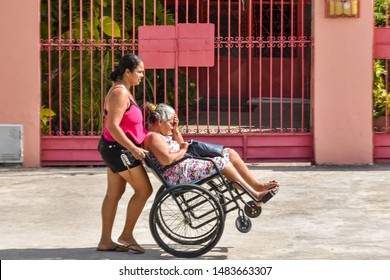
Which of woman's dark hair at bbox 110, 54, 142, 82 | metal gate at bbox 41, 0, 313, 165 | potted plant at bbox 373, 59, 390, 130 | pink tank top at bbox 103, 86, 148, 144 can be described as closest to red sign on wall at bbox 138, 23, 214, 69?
metal gate at bbox 41, 0, 313, 165

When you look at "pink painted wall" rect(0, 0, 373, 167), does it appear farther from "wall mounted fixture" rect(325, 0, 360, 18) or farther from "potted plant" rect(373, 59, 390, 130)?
"potted plant" rect(373, 59, 390, 130)

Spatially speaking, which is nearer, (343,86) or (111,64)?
(343,86)

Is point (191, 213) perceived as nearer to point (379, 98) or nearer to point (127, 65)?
point (127, 65)

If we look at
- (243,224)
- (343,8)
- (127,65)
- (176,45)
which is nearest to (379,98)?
(343,8)

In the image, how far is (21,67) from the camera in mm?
13219

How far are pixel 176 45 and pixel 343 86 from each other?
2108mm

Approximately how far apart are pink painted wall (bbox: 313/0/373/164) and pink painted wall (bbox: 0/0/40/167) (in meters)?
3.42

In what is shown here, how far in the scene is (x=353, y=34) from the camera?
13.2 m

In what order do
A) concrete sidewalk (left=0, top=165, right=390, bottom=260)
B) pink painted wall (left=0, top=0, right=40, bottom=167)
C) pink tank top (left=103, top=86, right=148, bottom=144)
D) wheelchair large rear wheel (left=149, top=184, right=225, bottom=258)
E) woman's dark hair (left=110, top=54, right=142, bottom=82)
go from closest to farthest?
wheelchair large rear wheel (left=149, top=184, right=225, bottom=258) < pink tank top (left=103, top=86, right=148, bottom=144) < woman's dark hair (left=110, top=54, right=142, bottom=82) < concrete sidewalk (left=0, top=165, right=390, bottom=260) < pink painted wall (left=0, top=0, right=40, bottom=167)

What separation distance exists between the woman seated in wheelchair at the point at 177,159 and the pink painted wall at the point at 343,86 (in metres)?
5.06

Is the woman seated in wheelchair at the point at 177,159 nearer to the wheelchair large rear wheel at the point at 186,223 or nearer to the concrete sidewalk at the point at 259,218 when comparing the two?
the wheelchair large rear wheel at the point at 186,223

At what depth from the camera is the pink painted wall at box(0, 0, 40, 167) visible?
13.2 m

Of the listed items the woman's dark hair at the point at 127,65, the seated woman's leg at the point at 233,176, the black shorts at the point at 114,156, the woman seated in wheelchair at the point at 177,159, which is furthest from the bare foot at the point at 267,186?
the woman's dark hair at the point at 127,65

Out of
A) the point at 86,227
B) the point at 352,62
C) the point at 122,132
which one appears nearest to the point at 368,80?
the point at 352,62
